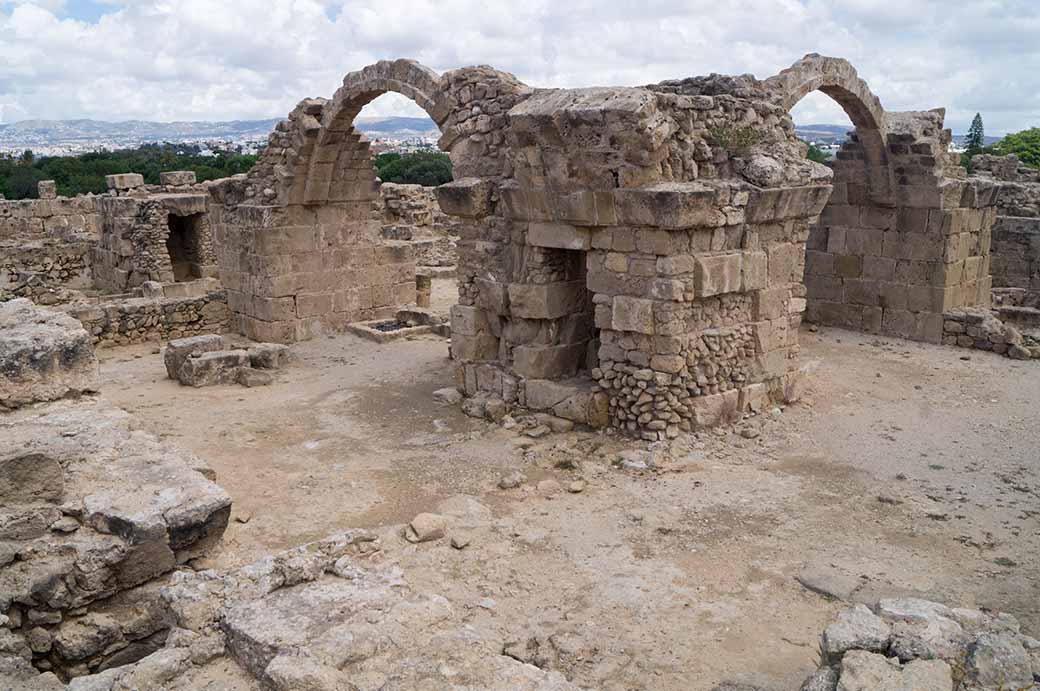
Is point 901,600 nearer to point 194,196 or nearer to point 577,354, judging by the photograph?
point 577,354

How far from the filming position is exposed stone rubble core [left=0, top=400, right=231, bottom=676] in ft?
14.0

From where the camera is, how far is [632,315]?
7.45 m

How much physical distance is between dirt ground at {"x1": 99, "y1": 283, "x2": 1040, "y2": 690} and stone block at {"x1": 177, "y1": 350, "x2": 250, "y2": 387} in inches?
8.7

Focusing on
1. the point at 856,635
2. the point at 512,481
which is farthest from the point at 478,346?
the point at 856,635

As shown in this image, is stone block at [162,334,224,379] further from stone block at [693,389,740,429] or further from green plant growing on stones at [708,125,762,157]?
green plant growing on stones at [708,125,762,157]

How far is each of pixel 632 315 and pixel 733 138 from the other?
69.8 inches

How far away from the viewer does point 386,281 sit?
42.5ft

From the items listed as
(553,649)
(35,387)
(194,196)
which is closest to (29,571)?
(35,387)

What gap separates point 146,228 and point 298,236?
227 inches

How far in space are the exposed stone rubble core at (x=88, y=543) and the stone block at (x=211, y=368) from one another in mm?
4566

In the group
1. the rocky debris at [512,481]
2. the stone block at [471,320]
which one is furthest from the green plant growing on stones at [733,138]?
the rocky debris at [512,481]

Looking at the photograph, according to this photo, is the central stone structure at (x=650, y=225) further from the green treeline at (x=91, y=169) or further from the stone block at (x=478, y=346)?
the green treeline at (x=91, y=169)

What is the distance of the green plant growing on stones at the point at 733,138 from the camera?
769 centimetres

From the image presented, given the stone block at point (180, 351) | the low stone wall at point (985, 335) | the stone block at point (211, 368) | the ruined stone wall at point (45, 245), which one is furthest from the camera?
the ruined stone wall at point (45, 245)
